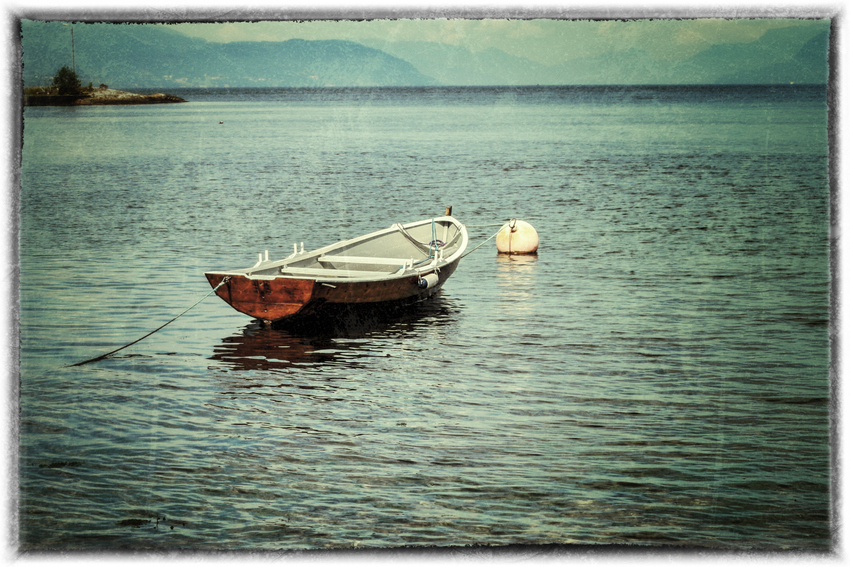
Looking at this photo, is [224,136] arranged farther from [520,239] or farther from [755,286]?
[755,286]

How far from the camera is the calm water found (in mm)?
5902

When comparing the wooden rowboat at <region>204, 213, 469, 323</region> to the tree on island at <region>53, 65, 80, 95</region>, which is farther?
the wooden rowboat at <region>204, 213, 469, 323</region>

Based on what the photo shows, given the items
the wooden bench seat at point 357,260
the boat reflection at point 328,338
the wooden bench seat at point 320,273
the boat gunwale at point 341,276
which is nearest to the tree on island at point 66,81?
the boat gunwale at point 341,276

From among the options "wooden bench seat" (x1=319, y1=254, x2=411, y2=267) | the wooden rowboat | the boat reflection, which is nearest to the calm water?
the boat reflection

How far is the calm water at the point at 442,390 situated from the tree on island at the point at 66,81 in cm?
26

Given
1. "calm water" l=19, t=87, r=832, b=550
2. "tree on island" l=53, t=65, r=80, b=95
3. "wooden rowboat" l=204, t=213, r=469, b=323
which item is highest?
"tree on island" l=53, t=65, r=80, b=95

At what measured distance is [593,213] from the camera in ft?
70.9

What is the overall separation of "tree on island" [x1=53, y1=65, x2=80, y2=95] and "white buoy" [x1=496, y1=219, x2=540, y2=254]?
27.5 ft

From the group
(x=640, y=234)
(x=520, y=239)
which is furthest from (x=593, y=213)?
(x=520, y=239)

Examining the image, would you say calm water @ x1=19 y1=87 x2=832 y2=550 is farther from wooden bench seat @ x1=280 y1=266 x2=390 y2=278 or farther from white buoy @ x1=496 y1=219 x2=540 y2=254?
wooden bench seat @ x1=280 y1=266 x2=390 y2=278

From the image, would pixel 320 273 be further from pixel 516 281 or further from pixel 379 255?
pixel 516 281

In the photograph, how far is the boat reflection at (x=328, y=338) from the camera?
382 inches

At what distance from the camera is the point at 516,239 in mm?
16234

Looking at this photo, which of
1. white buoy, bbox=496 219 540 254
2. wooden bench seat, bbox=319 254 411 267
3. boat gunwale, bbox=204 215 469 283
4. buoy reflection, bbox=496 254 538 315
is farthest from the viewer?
white buoy, bbox=496 219 540 254
